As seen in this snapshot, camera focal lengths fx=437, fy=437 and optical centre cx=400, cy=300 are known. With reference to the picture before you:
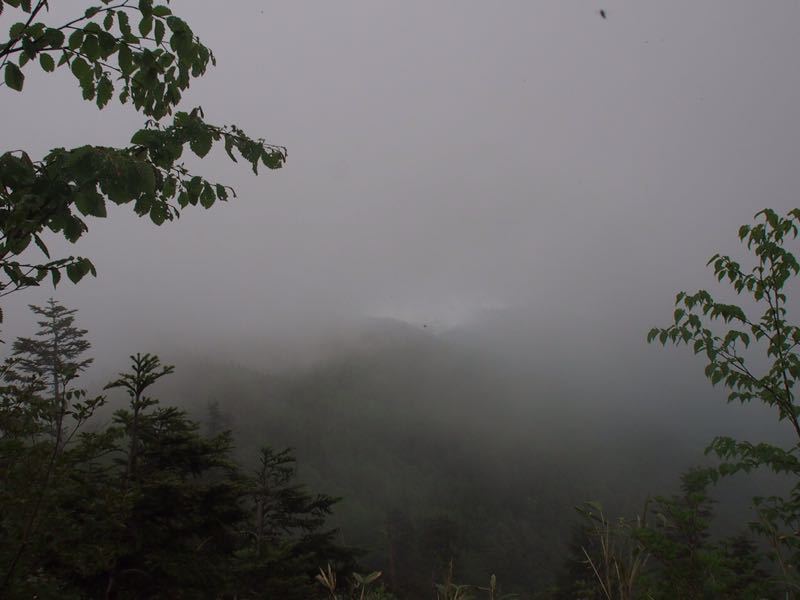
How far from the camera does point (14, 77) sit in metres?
2.09

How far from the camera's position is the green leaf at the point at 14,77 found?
2.07 m

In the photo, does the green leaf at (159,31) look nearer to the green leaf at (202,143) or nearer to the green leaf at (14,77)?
the green leaf at (202,143)

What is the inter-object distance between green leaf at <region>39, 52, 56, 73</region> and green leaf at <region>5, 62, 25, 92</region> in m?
0.12

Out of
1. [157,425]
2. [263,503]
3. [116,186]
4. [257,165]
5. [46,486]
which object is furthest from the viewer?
[263,503]

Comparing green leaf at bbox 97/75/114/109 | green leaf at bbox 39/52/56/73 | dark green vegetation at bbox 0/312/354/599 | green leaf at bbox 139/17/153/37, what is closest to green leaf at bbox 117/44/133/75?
green leaf at bbox 139/17/153/37

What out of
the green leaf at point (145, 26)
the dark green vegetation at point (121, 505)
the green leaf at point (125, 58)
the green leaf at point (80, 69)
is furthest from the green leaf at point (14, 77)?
the dark green vegetation at point (121, 505)

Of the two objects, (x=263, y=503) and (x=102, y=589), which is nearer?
(x=102, y=589)

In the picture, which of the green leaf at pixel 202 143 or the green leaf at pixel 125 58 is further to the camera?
the green leaf at pixel 202 143

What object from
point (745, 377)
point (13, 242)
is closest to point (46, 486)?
point (13, 242)

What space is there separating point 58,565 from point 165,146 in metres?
8.03

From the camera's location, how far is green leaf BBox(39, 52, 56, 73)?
7.18 ft

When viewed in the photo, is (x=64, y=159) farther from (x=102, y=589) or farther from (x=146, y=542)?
(x=102, y=589)

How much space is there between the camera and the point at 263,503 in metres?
18.9

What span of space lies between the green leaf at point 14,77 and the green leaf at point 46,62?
12 centimetres
